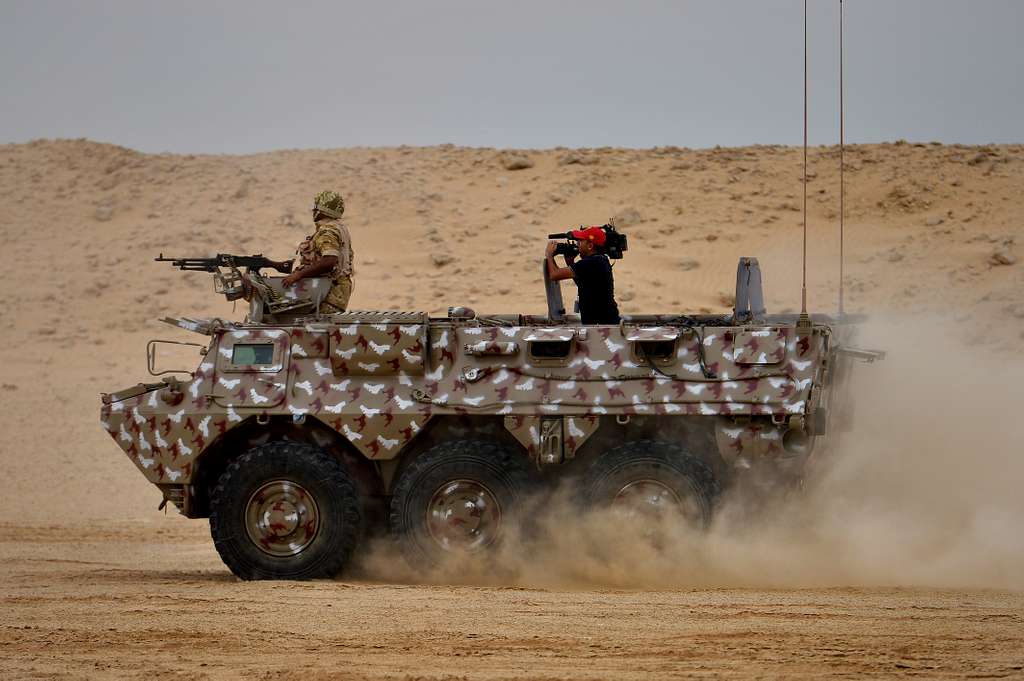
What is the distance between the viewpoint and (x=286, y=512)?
12750mm

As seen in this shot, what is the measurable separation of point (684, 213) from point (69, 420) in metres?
18.3

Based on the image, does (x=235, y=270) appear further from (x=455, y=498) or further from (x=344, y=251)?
(x=455, y=498)

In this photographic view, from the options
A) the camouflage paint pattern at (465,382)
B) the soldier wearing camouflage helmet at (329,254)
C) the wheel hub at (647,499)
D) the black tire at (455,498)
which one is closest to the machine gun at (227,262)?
the soldier wearing camouflage helmet at (329,254)

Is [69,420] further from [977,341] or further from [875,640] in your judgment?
[875,640]

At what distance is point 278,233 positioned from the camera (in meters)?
39.7

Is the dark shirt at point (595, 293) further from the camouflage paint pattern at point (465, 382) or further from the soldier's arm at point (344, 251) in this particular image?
the soldier's arm at point (344, 251)

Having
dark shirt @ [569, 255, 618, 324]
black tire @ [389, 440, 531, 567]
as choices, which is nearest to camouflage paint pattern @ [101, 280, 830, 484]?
black tire @ [389, 440, 531, 567]

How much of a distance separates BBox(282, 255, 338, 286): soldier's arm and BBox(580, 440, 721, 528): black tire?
2865 mm

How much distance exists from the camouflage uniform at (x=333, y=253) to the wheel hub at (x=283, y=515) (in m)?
1.68

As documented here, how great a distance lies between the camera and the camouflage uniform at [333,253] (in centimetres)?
1365

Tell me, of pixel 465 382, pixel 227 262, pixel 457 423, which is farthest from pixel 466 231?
pixel 465 382

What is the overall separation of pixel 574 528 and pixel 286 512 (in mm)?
2222

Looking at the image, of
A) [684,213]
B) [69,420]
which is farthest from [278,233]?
[69,420]

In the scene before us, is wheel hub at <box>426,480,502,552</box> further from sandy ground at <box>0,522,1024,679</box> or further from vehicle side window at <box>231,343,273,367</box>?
vehicle side window at <box>231,343,273,367</box>
